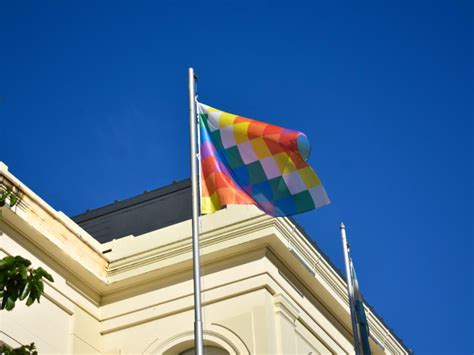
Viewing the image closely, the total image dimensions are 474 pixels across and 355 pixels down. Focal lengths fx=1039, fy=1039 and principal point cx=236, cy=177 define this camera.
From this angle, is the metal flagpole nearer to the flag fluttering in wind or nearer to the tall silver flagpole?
the flag fluttering in wind

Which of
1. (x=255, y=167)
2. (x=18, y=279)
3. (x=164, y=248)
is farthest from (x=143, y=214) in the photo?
(x=18, y=279)

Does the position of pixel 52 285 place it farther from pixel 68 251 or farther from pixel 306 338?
Answer: pixel 306 338

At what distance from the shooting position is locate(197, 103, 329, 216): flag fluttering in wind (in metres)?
14.9

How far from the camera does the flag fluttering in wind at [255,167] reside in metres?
14.9

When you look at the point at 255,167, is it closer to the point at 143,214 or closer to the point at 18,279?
the point at 18,279

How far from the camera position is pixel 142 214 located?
22844 mm

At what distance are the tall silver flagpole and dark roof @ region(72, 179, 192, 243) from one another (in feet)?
22.6

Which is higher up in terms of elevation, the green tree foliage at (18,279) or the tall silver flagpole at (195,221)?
the tall silver flagpole at (195,221)

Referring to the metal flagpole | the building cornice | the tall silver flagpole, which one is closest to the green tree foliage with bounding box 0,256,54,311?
the tall silver flagpole

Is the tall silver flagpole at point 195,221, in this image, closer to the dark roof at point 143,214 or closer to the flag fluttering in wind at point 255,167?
the flag fluttering in wind at point 255,167

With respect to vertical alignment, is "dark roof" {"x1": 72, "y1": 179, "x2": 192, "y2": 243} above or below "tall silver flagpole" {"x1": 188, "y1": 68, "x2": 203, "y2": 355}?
above

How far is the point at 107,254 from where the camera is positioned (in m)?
21.3

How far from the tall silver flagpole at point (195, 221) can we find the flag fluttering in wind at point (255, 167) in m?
0.39

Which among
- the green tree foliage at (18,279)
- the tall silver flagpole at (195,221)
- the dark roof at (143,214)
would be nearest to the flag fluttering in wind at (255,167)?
the tall silver flagpole at (195,221)
